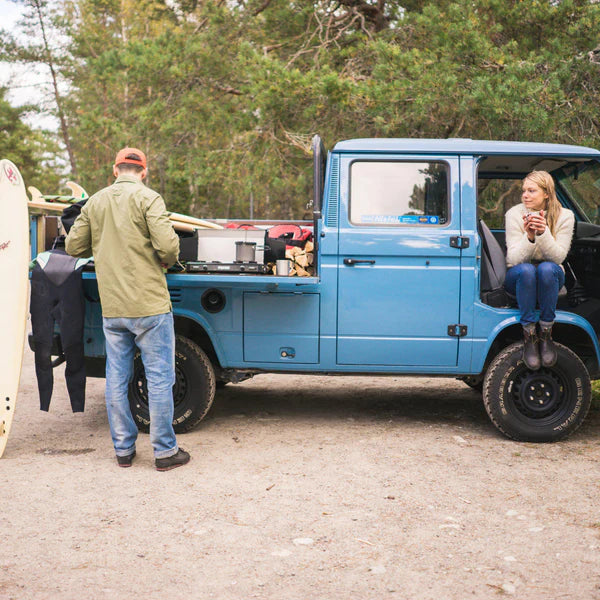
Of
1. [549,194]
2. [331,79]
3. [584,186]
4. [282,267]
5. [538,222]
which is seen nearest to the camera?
[538,222]

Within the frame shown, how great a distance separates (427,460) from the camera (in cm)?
524

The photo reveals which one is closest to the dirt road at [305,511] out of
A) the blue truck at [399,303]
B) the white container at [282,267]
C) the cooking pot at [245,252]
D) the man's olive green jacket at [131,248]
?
the blue truck at [399,303]

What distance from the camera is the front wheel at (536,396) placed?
557 cm

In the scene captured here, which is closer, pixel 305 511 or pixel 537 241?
pixel 305 511

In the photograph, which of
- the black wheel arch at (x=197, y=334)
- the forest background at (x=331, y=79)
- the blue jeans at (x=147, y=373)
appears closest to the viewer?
the blue jeans at (x=147, y=373)

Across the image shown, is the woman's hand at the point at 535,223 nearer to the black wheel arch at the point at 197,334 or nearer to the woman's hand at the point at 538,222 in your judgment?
the woman's hand at the point at 538,222

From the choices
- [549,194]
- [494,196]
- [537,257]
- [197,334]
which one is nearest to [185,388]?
[197,334]

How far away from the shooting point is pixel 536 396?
18.6ft

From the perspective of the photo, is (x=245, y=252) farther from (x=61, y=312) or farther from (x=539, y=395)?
(x=539, y=395)

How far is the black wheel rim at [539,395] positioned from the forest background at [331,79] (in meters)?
6.05

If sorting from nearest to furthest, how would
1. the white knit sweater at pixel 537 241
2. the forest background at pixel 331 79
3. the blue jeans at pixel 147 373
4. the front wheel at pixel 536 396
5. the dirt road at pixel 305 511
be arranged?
the dirt road at pixel 305 511 < the blue jeans at pixel 147 373 < the white knit sweater at pixel 537 241 < the front wheel at pixel 536 396 < the forest background at pixel 331 79

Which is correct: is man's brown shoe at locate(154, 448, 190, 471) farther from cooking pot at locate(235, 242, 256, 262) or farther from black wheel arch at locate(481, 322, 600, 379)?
black wheel arch at locate(481, 322, 600, 379)

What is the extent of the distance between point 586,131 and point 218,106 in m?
8.36

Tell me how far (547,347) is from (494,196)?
206cm
